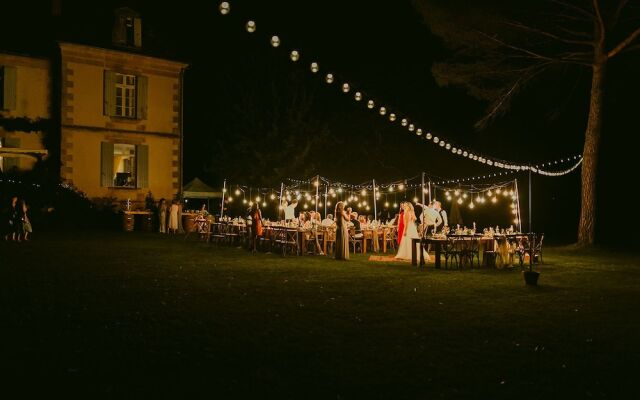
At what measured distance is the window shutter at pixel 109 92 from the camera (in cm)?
2227

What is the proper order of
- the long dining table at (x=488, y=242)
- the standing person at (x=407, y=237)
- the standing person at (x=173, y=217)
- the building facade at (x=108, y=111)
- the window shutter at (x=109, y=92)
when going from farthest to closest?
1. the window shutter at (x=109, y=92)
2. the building facade at (x=108, y=111)
3. the standing person at (x=173, y=217)
4. the standing person at (x=407, y=237)
5. the long dining table at (x=488, y=242)

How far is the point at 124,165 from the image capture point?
23.7 m

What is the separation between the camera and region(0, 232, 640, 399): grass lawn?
4613 millimetres

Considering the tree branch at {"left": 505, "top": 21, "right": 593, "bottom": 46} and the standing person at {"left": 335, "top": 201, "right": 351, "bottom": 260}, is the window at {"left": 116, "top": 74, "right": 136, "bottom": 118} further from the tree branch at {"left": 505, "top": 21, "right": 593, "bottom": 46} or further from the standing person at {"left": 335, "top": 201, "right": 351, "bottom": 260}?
the tree branch at {"left": 505, "top": 21, "right": 593, "bottom": 46}

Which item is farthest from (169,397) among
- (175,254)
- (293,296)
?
(175,254)

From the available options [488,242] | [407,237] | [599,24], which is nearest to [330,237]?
[407,237]

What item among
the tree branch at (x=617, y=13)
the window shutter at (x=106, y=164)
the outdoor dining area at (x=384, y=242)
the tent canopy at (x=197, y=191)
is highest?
the tree branch at (x=617, y=13)

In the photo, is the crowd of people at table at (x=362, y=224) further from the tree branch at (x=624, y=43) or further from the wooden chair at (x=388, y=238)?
the tree branch at (x=624, y=43)

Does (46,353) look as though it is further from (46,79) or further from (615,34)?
(46,79)

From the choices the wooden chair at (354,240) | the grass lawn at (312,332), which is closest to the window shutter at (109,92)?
the wooden chair at (354,240)

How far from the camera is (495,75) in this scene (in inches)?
697

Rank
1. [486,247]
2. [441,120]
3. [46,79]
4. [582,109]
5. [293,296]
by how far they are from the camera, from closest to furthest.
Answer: [293,296] < [486,247] < [46,79] < [582,109] < [441,120]

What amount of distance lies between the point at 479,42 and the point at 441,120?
11.1 meters

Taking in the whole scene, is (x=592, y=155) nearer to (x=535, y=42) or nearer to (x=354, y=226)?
(x=535, y=42)
